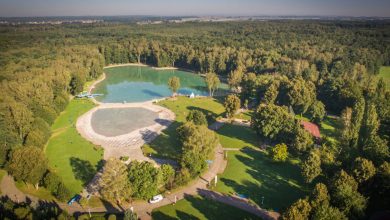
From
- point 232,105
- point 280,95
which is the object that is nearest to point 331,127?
point 280,95

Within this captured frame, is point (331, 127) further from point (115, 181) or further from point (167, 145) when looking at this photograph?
point (115, 181)

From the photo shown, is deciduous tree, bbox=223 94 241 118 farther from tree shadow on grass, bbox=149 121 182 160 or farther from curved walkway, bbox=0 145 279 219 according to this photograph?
curved walkway, bbox=0 145 279 219

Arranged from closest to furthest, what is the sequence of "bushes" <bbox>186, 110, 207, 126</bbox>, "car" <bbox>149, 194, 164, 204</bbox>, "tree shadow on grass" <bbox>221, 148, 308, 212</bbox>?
"car" <bbox>149, 194, 164, 204</bbox> → "tree shadow on grass" <bbox>221, 148, 308, 212</bbox> → "bushes" <bbox>186, 110, 207, 126</bbox>

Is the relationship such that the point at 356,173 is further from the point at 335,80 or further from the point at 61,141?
the point at 61,141

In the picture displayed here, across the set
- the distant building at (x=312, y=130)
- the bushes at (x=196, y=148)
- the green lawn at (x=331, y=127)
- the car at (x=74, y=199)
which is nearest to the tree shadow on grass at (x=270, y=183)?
the bushes at (x=196, y=148)

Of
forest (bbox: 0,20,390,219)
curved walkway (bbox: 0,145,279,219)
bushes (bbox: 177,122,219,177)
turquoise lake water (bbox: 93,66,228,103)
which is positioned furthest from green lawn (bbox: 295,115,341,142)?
turquoise lake water (bbox: 93,66,228,103)

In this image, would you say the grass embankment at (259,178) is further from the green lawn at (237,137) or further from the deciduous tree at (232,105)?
the deciduous tree at (232,105)
